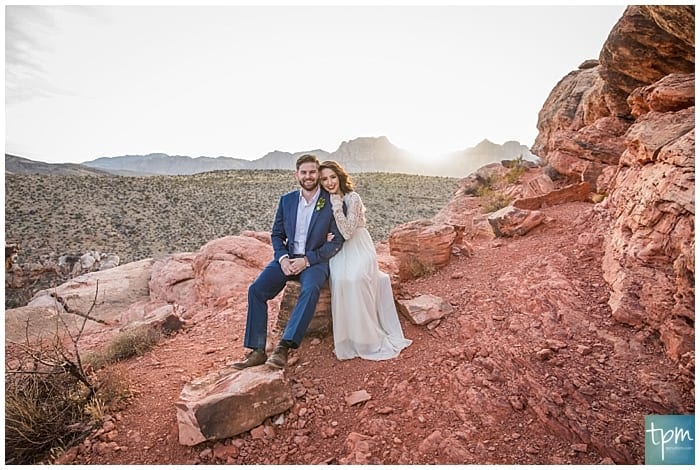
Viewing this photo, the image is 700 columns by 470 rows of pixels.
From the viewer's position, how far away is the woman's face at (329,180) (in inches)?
155

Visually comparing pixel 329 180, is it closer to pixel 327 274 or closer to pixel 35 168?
pixel 327 274

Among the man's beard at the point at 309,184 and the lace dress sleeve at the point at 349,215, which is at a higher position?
the man's beard at the point at 309,184

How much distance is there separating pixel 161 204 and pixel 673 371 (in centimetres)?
2440

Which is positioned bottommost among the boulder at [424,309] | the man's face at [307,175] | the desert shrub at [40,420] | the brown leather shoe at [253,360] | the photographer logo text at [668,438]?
the photographer logo text at [668,438]

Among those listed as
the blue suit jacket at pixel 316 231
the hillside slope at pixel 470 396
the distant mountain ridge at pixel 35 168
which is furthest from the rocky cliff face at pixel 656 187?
the distant mountain ridge at pixel 35 168

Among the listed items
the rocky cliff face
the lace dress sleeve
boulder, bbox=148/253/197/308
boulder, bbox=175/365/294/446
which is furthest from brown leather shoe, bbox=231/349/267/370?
boulder, bbox=148/253/197/308

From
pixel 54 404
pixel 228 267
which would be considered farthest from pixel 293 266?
pixel 228 267

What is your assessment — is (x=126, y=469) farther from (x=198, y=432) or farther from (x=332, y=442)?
(x=332, y=442)

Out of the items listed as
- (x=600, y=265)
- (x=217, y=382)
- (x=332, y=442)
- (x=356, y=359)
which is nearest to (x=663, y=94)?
(x=600, y=265)

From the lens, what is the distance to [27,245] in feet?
52.6

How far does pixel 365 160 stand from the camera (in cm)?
10256

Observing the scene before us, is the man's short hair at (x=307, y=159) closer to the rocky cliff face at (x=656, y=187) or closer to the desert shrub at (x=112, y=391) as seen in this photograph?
the desert shrub at (x=112, y=391)

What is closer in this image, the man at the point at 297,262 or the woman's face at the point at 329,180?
the man at the point at 297,262

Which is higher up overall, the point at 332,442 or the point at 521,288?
the point at 521,288
